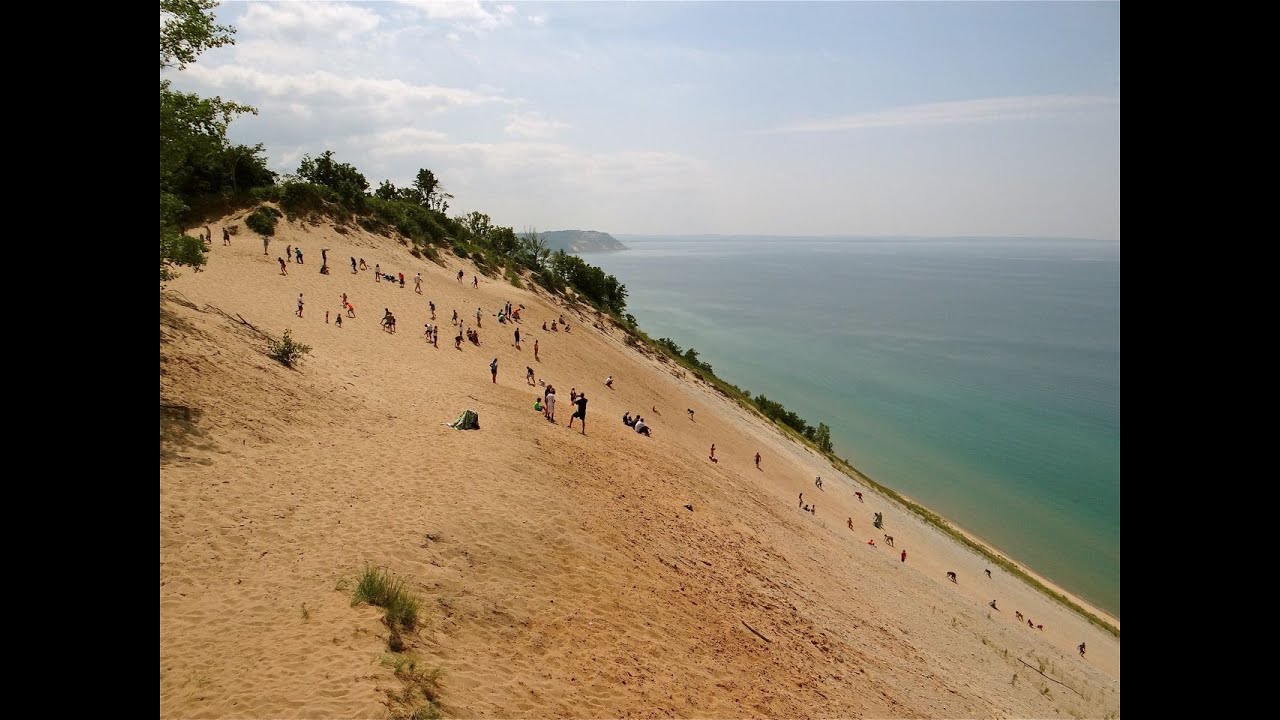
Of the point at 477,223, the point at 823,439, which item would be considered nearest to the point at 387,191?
the point at 477,223

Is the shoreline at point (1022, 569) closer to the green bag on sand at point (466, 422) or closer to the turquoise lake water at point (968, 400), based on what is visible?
the turquoise lake water at point (968, 400)

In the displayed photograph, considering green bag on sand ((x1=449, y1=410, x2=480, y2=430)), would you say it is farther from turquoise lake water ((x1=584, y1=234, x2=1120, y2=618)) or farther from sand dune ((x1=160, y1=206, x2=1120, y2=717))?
turquoise lake water ((x1=584, y1=234, x2=1120, y2=618))

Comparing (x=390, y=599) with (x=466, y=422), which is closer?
(x=390, y=599)

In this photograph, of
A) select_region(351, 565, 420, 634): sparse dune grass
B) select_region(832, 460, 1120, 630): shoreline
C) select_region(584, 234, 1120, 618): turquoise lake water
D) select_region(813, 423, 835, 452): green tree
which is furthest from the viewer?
select_region(813, 423, 835, 452): green tree

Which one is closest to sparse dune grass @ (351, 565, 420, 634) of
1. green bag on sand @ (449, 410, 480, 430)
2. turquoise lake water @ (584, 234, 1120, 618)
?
green bag on sand @ (449, 410, 480, 430)

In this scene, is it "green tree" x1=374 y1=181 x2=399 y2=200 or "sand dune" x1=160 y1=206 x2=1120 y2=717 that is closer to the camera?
"sand dune" x1=160 y1=206 x2=1120 y2=717

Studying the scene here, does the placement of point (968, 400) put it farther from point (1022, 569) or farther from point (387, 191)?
point (387, 191)
